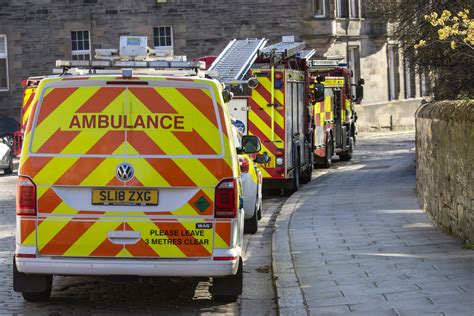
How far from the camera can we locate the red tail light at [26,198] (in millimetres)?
9148

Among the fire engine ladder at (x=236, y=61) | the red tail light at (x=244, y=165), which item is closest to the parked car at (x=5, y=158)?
the fire engine ladder at (x=236, y=61)

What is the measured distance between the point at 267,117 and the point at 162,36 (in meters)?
31.8

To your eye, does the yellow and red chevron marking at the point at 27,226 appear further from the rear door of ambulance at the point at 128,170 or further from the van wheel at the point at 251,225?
the van wheel at the point at 251,225

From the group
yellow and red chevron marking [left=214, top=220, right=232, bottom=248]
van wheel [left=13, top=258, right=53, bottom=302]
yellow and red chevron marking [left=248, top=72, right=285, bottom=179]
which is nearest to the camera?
yellow and red chevron marking [left=214, top=220, right=232, bottom=248]

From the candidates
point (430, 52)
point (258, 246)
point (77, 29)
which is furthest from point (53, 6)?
point (258, 246)

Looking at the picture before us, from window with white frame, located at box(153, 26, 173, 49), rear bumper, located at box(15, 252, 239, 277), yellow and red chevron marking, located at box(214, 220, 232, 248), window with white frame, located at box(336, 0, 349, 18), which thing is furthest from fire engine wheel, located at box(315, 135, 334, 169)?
window with white frame, located at box(336, 0, 349, 18)

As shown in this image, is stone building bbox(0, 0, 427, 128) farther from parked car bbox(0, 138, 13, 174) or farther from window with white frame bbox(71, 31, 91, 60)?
parked car bbox(0, 138, 13, 174)

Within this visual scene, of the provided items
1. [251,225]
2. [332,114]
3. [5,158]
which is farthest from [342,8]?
[251,225]

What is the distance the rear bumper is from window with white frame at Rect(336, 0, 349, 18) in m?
46.1

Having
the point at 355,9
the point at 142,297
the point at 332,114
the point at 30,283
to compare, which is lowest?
the point at 142,297

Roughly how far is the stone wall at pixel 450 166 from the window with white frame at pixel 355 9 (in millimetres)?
Answer: 38981

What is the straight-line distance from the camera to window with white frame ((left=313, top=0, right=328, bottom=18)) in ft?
173

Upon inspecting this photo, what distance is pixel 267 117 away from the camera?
20.8 m

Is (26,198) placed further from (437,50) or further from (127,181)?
(437,50)
